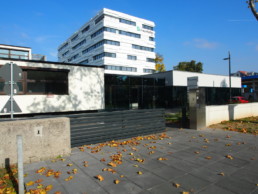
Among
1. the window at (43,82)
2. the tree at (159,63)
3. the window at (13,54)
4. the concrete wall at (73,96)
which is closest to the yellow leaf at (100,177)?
the concrete wall at (73,96)

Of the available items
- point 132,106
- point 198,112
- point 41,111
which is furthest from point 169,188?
point 132,106

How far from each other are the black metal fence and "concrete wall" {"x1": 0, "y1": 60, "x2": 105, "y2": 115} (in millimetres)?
6777

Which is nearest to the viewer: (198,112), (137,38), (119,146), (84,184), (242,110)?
(84,184)

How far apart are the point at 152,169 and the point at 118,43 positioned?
2030 inches

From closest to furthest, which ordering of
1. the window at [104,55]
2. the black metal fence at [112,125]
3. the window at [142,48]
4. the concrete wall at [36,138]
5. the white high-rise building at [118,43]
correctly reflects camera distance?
the concrete wall at [36,138], the black metal fence at [112,125], the window at [104,55], the white high-rise building at [118,43], the window at [142,48]

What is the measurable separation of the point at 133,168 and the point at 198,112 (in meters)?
6.16

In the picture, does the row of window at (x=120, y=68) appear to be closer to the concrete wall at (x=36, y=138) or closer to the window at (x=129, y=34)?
the window at (x=129, y=34)

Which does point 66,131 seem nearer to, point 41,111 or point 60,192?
point 60,192

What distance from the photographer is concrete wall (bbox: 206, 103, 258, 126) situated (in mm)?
10373

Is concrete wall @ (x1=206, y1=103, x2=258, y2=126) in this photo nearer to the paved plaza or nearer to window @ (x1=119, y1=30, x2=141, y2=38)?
the paved plaza

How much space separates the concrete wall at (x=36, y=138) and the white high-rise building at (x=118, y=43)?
45726mm

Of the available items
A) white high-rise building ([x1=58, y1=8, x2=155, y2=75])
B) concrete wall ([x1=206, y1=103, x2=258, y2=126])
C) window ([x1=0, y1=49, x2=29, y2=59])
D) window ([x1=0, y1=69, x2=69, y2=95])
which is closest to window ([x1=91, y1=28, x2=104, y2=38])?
Answer: white high-rise building ([x1=58, y1=8, x2=155, y2=75])

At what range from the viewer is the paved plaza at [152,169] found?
11.3 ft

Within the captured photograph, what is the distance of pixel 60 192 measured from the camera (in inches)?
130
